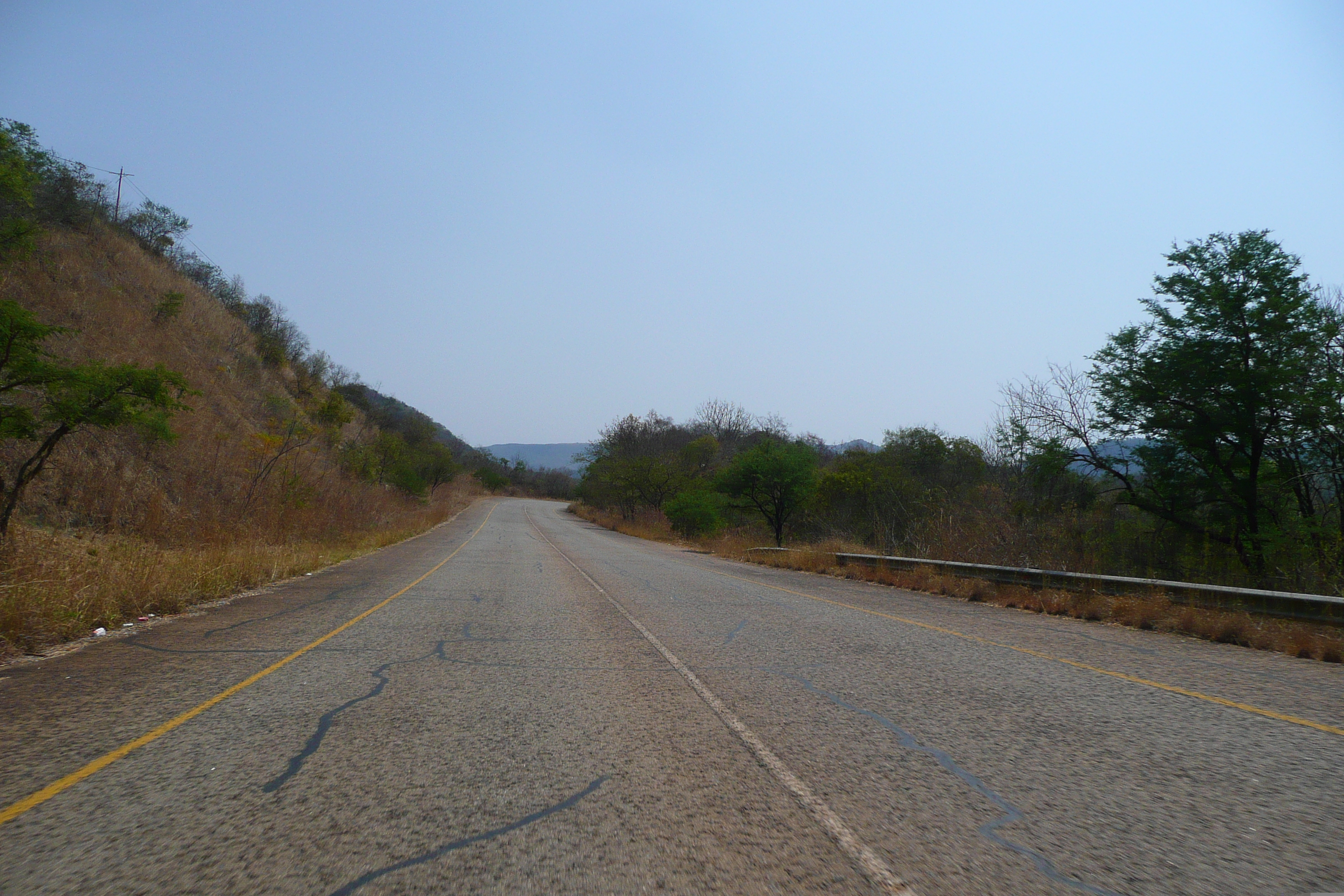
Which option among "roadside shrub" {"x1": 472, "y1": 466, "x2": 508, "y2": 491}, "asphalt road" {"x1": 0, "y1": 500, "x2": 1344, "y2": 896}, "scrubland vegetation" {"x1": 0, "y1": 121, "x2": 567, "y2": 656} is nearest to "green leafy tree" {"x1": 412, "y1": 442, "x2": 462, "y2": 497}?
"scrubland vegetation" {"x1": 0, "y1": 121, "x2": 567, "y2": 656}

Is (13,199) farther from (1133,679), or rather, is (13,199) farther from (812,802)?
(1133,679)

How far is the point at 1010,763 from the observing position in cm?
445

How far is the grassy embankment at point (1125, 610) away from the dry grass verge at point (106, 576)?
13178 millimetres

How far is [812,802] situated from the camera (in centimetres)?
381

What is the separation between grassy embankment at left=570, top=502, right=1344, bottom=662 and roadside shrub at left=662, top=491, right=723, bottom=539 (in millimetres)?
19997

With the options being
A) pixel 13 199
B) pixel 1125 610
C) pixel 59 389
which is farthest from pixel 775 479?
pixel 13 199

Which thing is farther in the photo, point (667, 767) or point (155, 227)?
point (155, 227)

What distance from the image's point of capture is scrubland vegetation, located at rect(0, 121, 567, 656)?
989cm

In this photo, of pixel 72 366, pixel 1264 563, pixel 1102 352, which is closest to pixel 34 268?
pixel 72 366

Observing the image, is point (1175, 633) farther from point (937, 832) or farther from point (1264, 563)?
point (1264, 563)

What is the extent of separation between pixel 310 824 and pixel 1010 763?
152 inches

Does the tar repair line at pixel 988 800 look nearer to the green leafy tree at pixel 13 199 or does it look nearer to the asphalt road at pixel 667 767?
the asphalt road at pixel 667 767

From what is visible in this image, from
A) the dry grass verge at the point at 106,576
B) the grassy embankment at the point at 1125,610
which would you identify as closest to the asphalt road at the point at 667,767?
the grassy embankment at the point at 1125,610

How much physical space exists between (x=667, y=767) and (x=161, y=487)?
20004 millimetres
